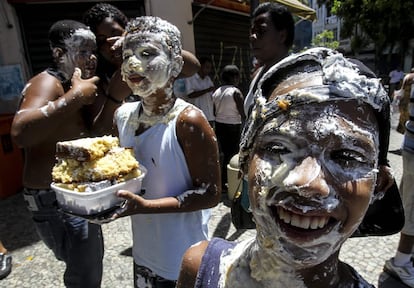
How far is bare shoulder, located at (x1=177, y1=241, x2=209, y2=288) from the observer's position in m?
1.15

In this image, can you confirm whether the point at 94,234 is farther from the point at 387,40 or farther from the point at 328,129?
the point at 387,40

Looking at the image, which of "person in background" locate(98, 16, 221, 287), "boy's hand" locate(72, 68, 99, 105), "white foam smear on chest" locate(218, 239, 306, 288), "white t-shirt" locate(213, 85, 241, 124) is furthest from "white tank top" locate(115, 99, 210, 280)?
"white t-shirt" locate(213, 85, 241, 124)

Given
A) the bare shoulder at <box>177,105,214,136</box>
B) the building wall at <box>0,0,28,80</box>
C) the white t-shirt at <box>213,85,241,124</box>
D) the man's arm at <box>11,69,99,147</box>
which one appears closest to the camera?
the bare shoulder at <box>177,105,214,136</box>

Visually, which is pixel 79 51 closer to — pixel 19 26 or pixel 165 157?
pixel 165 157

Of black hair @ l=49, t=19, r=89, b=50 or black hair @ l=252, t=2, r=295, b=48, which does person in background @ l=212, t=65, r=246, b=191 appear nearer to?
black hair @ l=252, t=2, r=295, b=48

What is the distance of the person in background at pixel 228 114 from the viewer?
5.22 meters

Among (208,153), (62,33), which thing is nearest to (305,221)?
(208,153)

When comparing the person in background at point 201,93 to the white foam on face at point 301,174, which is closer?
the white foam on face at point 301,174

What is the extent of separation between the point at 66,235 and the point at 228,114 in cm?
350

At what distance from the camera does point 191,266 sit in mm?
1164

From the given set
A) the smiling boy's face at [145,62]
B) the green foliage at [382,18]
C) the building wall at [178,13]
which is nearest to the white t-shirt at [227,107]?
the building wall at [178,13]

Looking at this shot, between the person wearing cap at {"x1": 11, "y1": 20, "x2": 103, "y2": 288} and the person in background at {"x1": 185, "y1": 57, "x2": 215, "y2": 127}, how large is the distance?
3413 mm

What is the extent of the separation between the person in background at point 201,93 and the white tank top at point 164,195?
153 inches

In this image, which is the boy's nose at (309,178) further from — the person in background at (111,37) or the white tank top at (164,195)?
the person in background at (111,37)
